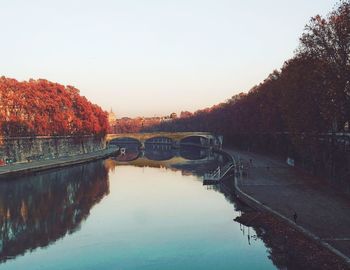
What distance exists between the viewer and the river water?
21.9 metres

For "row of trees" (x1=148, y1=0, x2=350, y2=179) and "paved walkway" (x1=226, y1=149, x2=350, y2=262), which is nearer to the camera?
"paved walkway" (x1=226, y1=149, x2=350, y2=262)

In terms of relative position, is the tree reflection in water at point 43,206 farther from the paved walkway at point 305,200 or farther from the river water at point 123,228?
the paved walkway at point 305,200

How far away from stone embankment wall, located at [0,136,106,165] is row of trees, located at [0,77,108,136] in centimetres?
136

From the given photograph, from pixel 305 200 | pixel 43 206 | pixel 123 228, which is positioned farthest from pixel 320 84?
pixel 43 206

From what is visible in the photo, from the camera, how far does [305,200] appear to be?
1138 inches

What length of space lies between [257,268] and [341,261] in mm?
4508

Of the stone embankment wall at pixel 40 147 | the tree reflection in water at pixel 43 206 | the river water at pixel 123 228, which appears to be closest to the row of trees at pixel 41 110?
the stone embankment wall at pixel 40 147

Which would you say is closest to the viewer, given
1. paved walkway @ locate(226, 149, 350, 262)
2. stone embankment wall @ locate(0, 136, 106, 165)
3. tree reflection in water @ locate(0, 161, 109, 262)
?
paved walkway @ locate(226, 149, 350, 262)

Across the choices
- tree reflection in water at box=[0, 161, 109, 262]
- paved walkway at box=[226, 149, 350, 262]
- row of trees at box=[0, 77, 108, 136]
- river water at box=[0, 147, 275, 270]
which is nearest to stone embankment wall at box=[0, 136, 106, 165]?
row of trees at box=[0, 77, 108, 136]

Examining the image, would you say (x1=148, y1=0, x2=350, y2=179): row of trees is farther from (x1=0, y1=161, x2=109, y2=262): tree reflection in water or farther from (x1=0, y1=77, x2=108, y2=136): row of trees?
(x1=0, y1=77, x2=108, y2=136): row of trees

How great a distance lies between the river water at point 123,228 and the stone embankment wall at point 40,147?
16696 millimetres

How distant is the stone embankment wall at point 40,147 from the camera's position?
63809 millimetres

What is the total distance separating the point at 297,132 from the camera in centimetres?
3966

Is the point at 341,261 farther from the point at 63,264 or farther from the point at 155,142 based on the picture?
the point at 155,142
